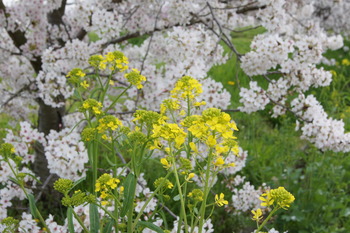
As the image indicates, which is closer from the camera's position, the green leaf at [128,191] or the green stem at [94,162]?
the green leaf at [128,191]

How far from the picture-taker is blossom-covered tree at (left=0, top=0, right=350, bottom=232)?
9.31 feet

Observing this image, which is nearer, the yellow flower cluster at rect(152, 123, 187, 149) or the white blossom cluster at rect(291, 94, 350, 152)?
the yellow flower cluster at rect(152, 123, 187, 149)

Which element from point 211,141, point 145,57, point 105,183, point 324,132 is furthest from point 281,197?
point 145,57

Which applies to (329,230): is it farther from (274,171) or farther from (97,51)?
(97,51)

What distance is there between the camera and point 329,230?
3076 millimetres

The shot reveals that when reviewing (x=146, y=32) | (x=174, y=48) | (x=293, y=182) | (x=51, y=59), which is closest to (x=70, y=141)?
(x=51, y=59)

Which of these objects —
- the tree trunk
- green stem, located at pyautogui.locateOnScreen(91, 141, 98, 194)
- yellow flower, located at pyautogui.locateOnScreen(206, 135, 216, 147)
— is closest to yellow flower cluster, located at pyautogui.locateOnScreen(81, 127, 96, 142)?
green stem, located at pyautogui.locateOnScreen(91, 141, 98, 194)

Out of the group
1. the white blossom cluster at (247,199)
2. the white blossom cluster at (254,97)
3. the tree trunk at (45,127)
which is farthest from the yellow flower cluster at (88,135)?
the tree trunk at (45,127)

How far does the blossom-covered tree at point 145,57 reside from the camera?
2.84 meters

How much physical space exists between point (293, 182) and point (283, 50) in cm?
122

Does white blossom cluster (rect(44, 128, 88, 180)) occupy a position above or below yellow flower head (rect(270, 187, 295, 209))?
above

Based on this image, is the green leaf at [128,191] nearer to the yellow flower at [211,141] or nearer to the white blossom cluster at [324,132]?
the yellow flower at [211,141]

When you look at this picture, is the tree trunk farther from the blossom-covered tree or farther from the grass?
the grass

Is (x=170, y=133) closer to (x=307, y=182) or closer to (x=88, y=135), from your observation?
(x=88, y=135)
